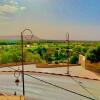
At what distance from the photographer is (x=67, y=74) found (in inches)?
1072

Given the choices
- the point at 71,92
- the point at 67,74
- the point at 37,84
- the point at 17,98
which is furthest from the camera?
the point at 67,74

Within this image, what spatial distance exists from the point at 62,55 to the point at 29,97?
4014 cm

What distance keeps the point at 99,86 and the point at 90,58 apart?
8139mm

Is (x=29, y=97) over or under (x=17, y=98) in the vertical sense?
under

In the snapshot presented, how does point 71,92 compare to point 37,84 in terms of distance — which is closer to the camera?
point 71,92

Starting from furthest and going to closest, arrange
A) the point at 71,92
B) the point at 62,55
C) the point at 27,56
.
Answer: the point at 62,55
the point at 27,56
the point at 71,92

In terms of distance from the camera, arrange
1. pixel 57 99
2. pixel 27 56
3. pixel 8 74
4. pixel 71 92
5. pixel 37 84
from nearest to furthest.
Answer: pixel 57 99, pixel 71 92, pixel 37 84, pixel 8 74, pixel 27 56

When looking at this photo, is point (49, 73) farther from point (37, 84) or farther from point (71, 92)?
point (71, 92)

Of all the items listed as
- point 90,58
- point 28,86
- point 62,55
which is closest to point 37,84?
point 28,86

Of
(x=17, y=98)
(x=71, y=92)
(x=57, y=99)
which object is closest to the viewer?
(x=17, y=98)

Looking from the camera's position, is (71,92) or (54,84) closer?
(71,92)

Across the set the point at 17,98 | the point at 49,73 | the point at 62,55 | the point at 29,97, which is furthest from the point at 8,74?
the point at 62,55

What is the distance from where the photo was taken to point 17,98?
1339cm

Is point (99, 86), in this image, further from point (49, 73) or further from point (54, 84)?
point (49, 73)
